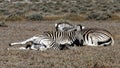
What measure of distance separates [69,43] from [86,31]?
0.99 meters

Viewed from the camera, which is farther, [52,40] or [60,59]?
[52,40]

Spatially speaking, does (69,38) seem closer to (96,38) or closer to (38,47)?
(96,38)

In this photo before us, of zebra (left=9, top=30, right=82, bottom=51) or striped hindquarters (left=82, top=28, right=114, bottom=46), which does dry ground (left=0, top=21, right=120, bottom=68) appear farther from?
striped hindquarters (left=82, top=28, right=114, bottom=46)

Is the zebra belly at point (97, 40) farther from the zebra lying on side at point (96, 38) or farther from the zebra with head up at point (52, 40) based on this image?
the zebra with head up at point (52, 40)

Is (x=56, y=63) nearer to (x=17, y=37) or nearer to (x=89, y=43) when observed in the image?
(x=89, y=43)

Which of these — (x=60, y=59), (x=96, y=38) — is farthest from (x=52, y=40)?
(x=60, y=59)

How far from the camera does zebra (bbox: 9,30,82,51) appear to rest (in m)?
13.9

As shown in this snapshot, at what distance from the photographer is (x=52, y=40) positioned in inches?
558

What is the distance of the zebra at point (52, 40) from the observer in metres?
13.9

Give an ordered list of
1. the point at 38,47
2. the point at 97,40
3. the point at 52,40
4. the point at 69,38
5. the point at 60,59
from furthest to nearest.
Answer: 1. the point at 97,40
2. the point at 69,38
3. the point at 52,40
4. the point at 38,47
5. the point at 60,59

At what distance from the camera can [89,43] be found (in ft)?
49.4

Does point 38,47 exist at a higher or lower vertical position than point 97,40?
higher

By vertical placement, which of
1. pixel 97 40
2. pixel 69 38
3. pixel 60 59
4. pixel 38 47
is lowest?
Result: pixel 97 40

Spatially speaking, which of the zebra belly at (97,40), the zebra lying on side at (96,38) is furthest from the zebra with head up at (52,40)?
the zebra belly at (97,40)
